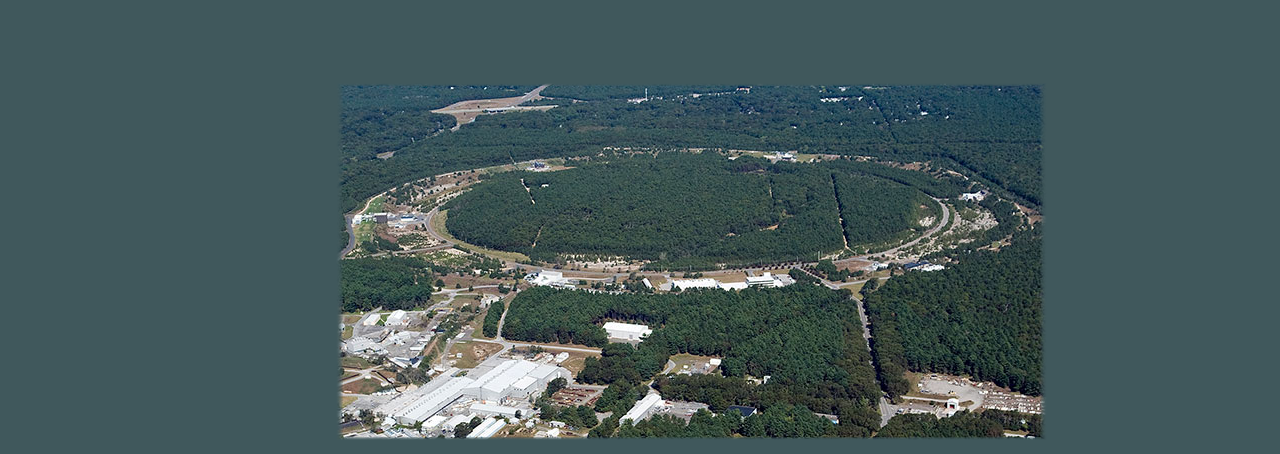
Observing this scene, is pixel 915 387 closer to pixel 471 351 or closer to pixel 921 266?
pixel 921 266

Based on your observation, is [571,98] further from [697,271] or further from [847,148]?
[697,271]

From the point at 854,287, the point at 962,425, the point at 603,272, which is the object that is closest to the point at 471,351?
Result: the point at 603,272

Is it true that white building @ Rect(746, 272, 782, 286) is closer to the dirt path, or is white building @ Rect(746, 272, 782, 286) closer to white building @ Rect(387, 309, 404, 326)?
white building @ Rect(387, 309, 404, 326)

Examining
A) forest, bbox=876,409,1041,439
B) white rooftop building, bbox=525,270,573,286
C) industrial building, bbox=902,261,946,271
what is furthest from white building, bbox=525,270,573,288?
forest, bbox=876,409,1041,439

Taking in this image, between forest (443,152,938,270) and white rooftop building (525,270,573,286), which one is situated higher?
forest (443,152,938,270)

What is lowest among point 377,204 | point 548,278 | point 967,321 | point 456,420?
point 456,420
